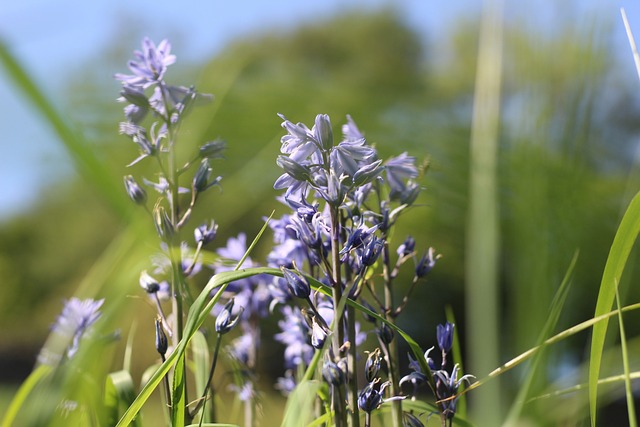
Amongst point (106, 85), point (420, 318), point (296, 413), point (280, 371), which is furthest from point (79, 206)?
point (296, 413)

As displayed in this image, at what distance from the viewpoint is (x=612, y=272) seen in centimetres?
32

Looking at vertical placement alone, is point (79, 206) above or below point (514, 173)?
below

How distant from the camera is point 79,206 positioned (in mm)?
3938

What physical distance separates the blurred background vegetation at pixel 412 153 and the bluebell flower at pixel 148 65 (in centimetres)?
3

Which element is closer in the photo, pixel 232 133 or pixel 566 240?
pixel 566 240

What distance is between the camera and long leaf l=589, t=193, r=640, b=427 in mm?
317

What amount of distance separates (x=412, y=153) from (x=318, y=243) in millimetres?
269

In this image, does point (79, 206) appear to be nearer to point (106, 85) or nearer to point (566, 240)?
point (106, 85)

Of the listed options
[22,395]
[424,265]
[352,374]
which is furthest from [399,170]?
[22,395]

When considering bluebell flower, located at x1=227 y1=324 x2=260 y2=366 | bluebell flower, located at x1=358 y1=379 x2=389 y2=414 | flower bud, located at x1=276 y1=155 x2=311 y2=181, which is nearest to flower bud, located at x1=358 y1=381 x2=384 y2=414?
bluebell flower, located at x1=358 y1=379 x2=389 y2=414

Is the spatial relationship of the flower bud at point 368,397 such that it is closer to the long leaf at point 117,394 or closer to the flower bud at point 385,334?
the flower bud at point 385,334

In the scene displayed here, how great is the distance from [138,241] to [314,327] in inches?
5.2

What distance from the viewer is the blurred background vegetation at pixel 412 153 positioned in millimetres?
177

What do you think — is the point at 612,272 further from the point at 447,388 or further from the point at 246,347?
the point at 246,347
